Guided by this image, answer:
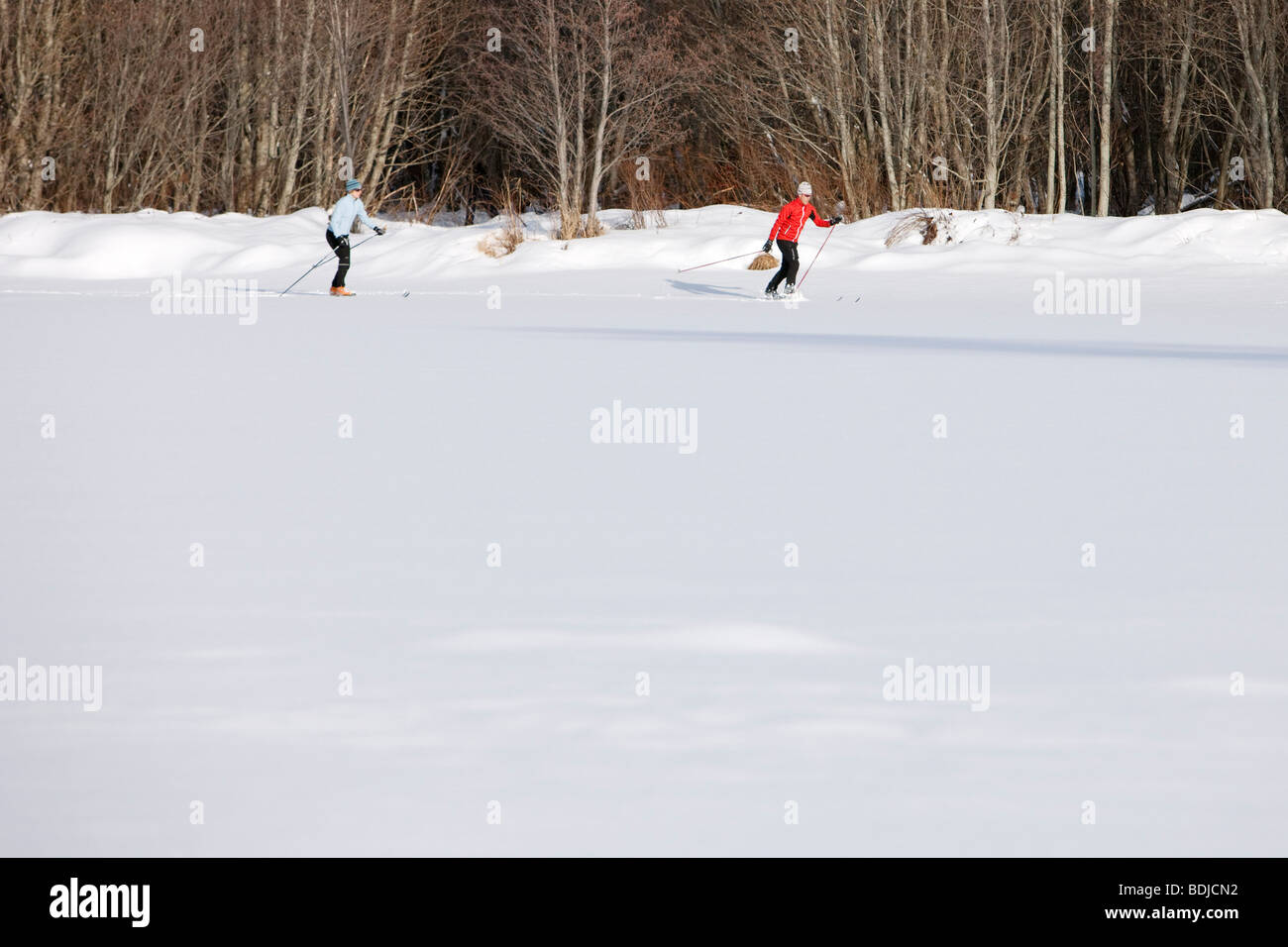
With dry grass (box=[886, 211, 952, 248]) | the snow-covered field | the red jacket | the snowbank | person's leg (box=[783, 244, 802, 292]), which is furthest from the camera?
dry grass (box=[886, 211, 952, 248])

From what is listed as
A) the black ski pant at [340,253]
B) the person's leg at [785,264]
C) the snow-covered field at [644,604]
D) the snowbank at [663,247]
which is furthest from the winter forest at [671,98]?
the snow-covered field at [644,604]

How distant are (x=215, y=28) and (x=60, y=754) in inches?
1231

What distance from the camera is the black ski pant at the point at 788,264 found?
1939cm

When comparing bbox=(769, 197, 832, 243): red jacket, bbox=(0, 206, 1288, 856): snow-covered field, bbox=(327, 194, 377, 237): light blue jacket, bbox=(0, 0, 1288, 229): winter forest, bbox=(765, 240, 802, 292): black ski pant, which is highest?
bbox=(0, 0, 1288, 229): winter forest

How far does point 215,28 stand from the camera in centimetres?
3253

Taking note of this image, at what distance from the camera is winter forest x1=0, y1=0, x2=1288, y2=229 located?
93.7 ft

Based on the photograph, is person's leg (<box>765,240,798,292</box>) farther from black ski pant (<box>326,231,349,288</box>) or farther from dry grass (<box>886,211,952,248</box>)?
black ski pant (<box>326,231,349,288</box>)

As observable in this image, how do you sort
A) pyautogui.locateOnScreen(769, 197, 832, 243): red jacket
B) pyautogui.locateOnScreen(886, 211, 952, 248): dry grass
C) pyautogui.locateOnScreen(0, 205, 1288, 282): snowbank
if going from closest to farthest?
pyautogui.locateOnScreen(769, 197, 832, 243): red jacket
pyautogui.locateOnScreen(0, 205, 1288, 282): snowbank
pyautogui.locateOnScreen(886, 211, 952, 248): dry grass

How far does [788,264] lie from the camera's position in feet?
64.3

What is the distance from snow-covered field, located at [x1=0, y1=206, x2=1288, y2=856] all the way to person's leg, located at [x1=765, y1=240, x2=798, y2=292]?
702 centimetres

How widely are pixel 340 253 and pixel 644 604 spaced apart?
16.7 metres

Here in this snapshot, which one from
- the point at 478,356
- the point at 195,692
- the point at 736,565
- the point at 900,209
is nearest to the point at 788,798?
the point at 195,692

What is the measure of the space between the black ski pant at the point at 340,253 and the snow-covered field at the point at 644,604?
27.7 ft

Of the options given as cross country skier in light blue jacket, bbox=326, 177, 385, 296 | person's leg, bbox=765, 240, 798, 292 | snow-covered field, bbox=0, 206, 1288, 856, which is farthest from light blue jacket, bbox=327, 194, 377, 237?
snow-covered field, bbox=0, 206, 1288, 856
